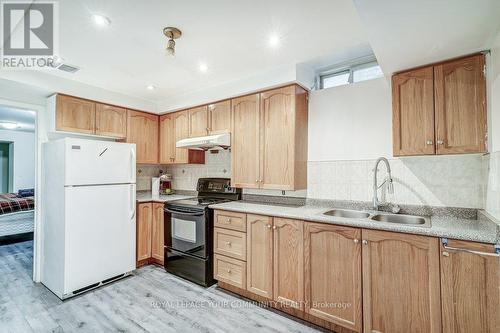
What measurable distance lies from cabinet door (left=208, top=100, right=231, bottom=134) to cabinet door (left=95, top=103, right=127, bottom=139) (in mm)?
1293

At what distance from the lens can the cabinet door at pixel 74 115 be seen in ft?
9.23

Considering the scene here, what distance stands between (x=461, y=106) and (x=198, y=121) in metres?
2.76

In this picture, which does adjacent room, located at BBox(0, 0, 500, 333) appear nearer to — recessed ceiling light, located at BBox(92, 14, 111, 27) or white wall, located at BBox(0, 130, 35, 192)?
recessed ceiling light, located at BBox(92, 14, 111, 27)

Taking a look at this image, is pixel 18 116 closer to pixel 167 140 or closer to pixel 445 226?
pixel 167 140

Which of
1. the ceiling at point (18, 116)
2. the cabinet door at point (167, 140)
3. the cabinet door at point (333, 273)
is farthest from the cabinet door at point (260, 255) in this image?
the ceiling at point (18, 116)

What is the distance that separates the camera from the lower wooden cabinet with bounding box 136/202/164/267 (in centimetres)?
323

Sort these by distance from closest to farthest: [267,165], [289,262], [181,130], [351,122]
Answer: [289,262]
[351,122]
[267,165]
[181,130]

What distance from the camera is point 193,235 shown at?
2764 mm

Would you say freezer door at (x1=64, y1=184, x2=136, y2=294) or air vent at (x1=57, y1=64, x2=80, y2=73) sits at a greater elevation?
air vent at (x1=57, y1=64, x2=80, y2=73)

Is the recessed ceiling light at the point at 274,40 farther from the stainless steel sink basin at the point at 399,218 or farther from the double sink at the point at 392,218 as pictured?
the stainless steel sink basin at the point at 399,218

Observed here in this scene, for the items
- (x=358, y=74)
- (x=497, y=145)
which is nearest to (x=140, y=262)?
(x=358, y=74)

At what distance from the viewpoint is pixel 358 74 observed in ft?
8.11

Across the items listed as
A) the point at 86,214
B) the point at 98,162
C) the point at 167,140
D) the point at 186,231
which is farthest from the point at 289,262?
the point at 167,140

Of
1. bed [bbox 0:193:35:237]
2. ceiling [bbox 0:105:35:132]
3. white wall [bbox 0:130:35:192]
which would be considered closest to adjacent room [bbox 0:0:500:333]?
bed [bbox 0:193:35:237]
